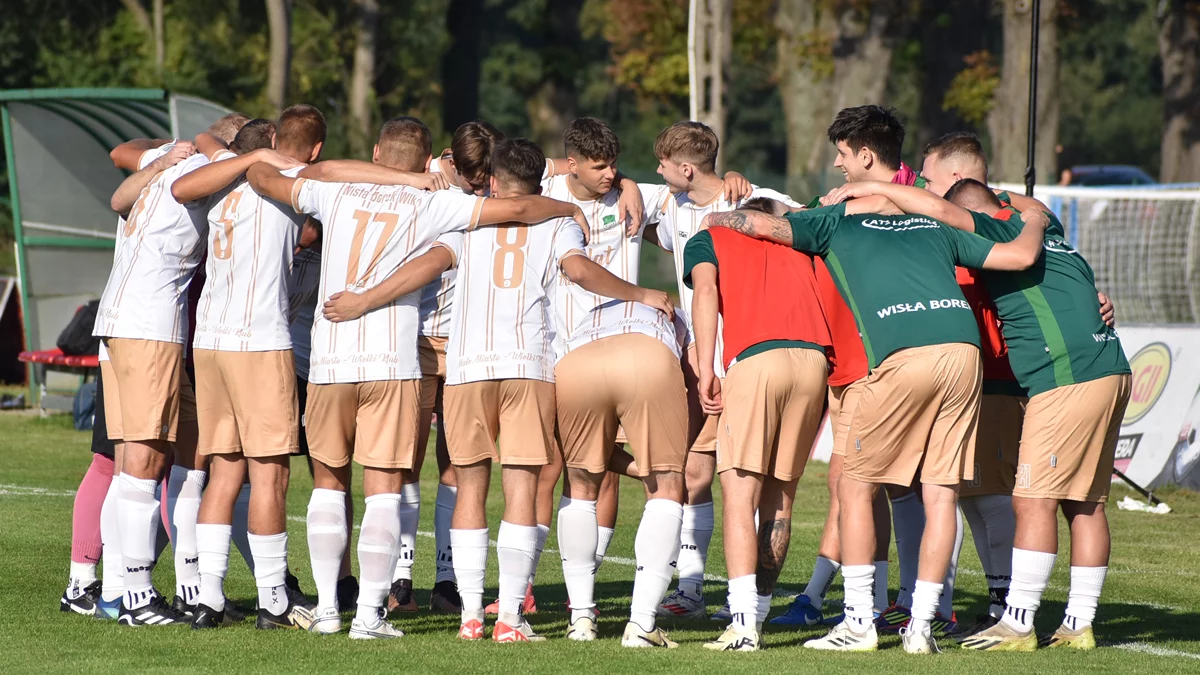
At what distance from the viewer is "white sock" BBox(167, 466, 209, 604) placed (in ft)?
21.9

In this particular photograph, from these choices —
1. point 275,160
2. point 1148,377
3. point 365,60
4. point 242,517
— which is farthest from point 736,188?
point 365,60

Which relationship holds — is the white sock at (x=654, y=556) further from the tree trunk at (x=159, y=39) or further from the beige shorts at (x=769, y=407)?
the tree trunk at (x=159, y=39)

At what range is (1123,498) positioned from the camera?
11555mm

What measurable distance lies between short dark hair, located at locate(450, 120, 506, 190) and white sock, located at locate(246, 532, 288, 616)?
6.03 feet

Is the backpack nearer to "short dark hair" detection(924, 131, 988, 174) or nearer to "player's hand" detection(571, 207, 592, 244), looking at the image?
"player's hand" detection(571, 207, 592, 244)

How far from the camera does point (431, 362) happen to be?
23.7 feet

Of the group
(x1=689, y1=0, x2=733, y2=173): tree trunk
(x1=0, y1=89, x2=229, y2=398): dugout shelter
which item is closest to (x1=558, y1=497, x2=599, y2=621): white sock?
(x1=0, y1=89, x2=229, y2=398): dugout shelter

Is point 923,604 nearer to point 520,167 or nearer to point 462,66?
point 520,167

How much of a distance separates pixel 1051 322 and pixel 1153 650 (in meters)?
1.50

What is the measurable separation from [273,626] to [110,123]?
1097 cm

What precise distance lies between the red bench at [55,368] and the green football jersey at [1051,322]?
10367mm

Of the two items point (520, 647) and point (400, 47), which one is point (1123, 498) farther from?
point (400, 47)

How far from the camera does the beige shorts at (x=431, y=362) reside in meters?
7.19

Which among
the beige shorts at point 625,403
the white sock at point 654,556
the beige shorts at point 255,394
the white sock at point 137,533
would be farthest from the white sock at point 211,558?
the white sock at point 654,556
